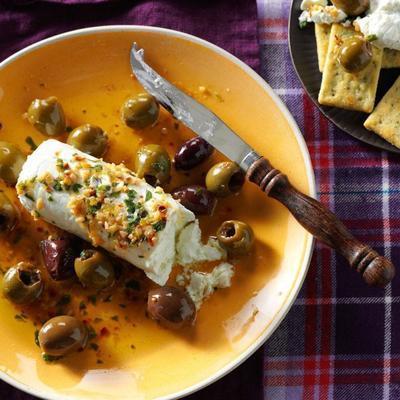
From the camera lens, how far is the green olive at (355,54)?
234 centimetres

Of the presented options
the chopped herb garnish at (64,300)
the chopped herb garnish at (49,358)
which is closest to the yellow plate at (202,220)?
the chopped herb garnish at (49,358)

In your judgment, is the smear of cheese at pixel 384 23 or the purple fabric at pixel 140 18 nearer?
the smear of cheese at pixel 384 23

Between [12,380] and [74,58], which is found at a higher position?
[74,58]

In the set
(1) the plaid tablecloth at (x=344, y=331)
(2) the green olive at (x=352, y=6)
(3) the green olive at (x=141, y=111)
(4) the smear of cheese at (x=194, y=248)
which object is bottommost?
(1) the plaid tablecloth at (x=344, y=331)

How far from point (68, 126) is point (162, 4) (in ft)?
1.86

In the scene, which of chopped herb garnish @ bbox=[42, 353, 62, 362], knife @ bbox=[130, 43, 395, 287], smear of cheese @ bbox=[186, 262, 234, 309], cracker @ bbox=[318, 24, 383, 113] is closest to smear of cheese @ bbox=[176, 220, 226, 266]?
smear of cheese @ bbox=[186, 262, 234, 309]

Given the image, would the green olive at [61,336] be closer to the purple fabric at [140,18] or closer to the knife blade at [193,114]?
the knife blade at [193,114]

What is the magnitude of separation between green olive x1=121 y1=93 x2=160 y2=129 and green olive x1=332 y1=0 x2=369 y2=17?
2.30 ft

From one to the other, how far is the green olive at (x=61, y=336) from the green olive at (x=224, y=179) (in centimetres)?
62

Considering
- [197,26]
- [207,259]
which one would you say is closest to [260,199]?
[207,259]

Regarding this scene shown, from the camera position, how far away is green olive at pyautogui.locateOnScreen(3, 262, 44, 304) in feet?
7.43

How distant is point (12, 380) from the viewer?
7.50 ft

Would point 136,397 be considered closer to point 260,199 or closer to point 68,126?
point 260,199

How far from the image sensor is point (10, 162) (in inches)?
91.1
